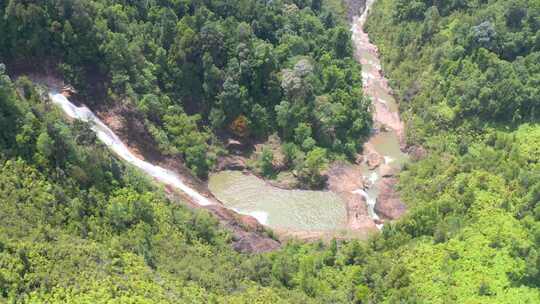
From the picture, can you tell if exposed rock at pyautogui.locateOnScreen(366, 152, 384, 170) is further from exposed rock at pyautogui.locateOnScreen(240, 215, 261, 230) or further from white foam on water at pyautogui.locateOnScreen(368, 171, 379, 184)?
exposed rock at pyautogui.locateOnScreen(240, 215, 261, 230)

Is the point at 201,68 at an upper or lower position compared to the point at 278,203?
upper

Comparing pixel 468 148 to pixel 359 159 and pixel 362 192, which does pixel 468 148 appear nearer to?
pixel 359 159

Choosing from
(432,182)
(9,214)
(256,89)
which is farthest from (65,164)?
(432,182)

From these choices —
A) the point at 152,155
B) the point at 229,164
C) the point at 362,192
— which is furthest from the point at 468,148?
the point at 152,155

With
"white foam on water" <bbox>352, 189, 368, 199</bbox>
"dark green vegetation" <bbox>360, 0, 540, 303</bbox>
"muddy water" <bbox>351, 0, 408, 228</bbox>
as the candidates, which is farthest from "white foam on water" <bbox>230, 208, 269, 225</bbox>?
Answer: "dark green vegetation" <bbox>360, 0, 540, 303</bbox>

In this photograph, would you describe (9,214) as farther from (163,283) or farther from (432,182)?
(432,182)
